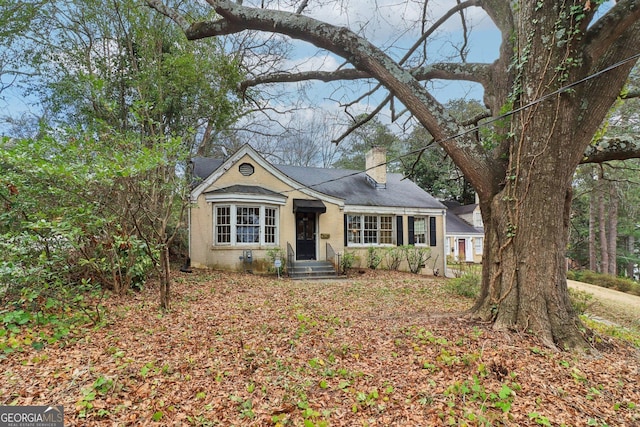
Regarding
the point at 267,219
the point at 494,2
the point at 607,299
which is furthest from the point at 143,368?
the point at 607,299

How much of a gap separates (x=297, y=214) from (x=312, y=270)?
242 cm

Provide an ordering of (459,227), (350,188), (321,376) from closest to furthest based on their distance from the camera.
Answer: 1. (321,376)
2. (350,188)
3. (459,227)

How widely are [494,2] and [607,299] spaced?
11.9 m

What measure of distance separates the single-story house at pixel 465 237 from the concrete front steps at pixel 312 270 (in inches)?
478

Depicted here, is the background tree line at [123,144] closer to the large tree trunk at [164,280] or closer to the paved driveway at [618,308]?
the large tree trunk at [164,280]

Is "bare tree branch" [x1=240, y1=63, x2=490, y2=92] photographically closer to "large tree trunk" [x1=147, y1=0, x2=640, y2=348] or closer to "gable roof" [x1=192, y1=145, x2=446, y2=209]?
"large tree trunk" [x1=147, y1=0, x2=640, y2=348]

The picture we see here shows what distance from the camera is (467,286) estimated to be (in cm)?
845

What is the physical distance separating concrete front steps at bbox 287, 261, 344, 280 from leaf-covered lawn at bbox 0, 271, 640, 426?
6.73 metres

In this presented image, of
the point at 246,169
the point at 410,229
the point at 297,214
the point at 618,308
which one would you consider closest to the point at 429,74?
the point at 246,169

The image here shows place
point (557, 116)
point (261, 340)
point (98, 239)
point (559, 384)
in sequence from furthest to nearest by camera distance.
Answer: point (98, 239) → point (261, 340) → point (557, 116) → point (559, 384)

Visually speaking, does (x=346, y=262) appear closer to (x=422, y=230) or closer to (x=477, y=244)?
(x=422, y=230)

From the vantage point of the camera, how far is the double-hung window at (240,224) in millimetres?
11602

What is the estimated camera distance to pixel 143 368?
3250 millimetres

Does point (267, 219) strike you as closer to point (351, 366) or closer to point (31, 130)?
point (351, 366)
